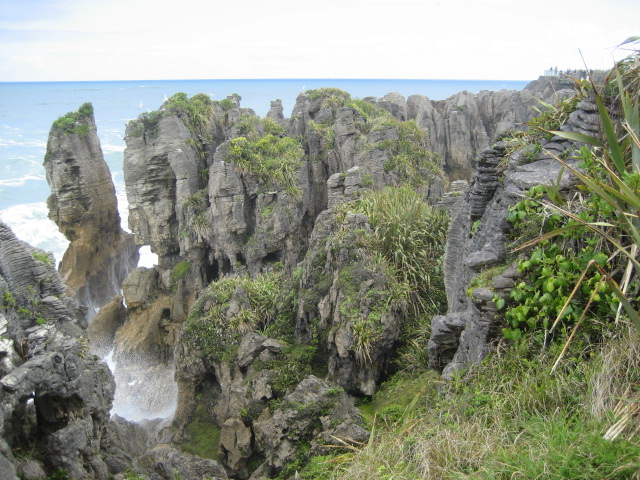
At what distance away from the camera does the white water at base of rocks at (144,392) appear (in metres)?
19.2

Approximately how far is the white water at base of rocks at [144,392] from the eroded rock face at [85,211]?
5.43 meters

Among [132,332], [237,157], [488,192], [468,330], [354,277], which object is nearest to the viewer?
[468,330]

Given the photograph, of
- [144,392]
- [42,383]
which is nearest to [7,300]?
[42,383]

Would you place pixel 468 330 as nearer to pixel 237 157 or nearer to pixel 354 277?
pixel 354 277

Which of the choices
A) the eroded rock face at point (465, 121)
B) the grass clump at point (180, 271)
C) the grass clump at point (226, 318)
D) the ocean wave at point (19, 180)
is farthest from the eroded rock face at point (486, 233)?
the ocean wave at point (19, 180)

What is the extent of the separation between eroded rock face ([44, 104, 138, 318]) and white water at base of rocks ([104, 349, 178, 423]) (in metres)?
5.43

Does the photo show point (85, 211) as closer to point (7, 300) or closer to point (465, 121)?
point (7, 300)

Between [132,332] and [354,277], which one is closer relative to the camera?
[354,277]

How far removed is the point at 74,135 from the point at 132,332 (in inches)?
395

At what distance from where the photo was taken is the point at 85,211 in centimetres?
2564

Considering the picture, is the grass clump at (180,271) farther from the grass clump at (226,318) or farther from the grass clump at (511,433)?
the grass clump at (511,433)

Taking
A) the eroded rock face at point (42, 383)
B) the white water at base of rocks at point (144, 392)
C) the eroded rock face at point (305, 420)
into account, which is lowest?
the white water at base of rocks at point (144, 392)

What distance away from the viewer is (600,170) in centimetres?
571

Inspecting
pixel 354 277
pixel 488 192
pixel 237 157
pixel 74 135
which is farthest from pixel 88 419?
pixel 74 135
